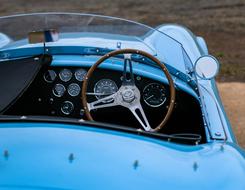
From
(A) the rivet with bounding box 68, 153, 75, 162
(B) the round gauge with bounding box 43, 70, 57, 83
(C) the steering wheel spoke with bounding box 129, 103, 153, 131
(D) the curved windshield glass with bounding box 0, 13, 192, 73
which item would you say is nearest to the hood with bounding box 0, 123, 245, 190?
(A) the rivet with bounding box 68, 153, 75, 162

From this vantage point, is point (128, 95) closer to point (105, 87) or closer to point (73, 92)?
point (105, 87)

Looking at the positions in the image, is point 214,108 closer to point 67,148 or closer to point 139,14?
point 67,148

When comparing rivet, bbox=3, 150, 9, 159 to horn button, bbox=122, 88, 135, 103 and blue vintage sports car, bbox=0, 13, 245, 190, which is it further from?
horn button, bbox=122, 88, 135, 103

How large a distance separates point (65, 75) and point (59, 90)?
0.11m

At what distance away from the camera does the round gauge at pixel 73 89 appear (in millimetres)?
4070

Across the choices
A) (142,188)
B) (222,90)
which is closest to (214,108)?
(142,188)

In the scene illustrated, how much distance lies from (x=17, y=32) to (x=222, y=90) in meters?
2.92

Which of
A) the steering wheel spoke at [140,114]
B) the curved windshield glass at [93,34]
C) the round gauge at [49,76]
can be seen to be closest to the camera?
the steering wheel spoke at [140,114]

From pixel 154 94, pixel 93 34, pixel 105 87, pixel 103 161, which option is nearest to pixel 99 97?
pixel 105 87

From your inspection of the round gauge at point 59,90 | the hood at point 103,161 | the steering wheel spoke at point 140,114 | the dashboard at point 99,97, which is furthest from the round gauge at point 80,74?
the hood at point 103,161

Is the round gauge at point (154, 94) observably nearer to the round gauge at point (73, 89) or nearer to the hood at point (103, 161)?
the round gauge at point (73, 89)

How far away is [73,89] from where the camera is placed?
4.08 metres

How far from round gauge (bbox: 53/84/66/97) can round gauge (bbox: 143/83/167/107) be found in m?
0.55

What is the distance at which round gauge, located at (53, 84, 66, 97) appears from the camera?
4066mm
